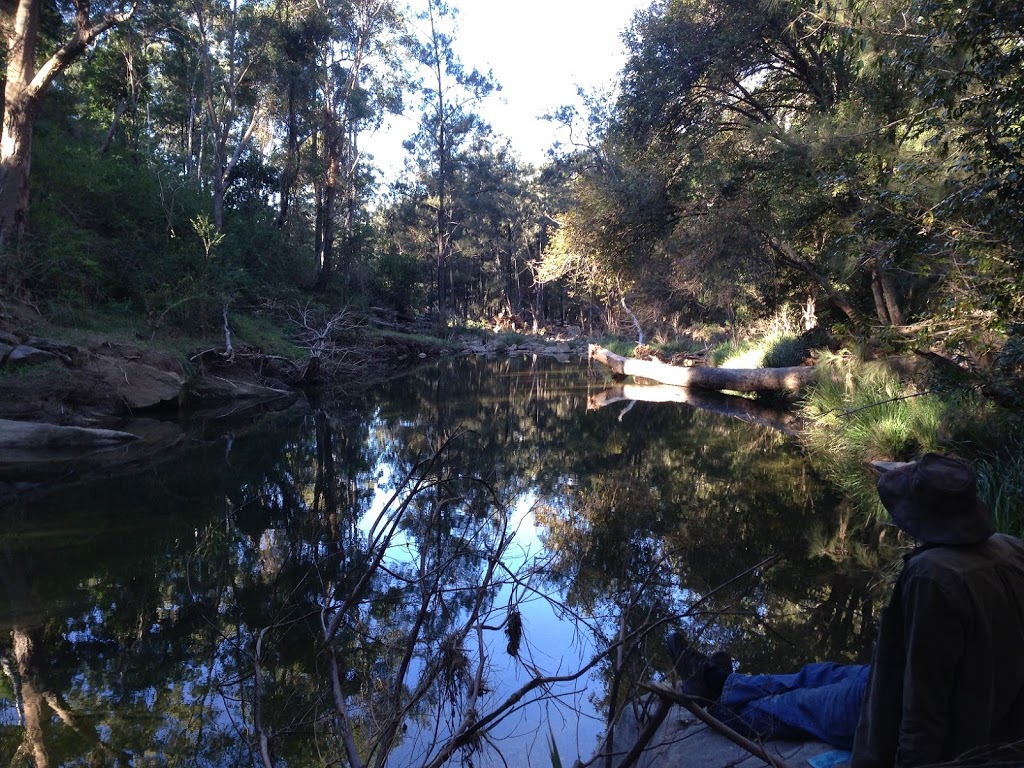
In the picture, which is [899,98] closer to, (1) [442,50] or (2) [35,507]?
(2) [35,507]

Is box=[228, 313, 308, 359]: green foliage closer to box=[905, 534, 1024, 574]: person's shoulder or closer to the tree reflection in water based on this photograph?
the tree reflection in water

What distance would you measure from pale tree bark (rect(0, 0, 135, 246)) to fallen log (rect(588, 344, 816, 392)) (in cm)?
1423

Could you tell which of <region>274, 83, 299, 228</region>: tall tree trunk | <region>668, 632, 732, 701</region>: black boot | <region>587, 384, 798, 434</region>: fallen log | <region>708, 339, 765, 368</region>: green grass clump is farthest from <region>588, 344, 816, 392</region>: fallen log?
<region>274, 83, 299, 228</region>: tall tree trunk

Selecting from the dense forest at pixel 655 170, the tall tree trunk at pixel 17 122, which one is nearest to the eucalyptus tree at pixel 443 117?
the dense forest at pixel 655 170

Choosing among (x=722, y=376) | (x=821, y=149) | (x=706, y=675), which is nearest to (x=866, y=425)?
(x=821, y=149)

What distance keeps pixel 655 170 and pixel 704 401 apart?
18.0 feet

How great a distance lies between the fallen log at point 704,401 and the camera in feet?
43.8

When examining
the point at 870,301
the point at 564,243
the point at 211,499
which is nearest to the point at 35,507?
Answer: the point at 211,499

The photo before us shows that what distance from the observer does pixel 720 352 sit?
22.4m

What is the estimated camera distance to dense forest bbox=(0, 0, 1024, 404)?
5.66m

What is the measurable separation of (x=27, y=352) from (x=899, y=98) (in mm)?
13892

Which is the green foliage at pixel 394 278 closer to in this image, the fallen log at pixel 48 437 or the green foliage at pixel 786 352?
the green foliage at pixel 786 352

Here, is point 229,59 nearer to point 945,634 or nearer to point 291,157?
point 291,157

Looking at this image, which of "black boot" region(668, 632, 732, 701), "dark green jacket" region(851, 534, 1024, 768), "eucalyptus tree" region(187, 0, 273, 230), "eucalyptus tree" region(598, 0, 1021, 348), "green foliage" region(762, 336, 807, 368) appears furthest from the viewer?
"eucalyptus tree" region(187, 0, 273, 230)
